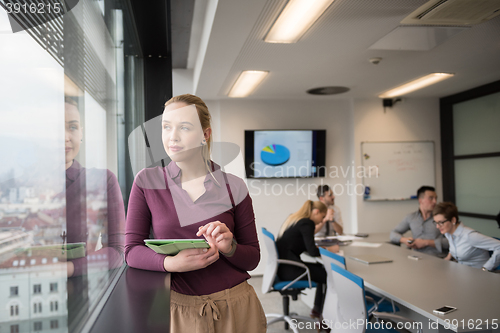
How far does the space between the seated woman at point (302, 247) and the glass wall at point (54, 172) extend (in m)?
2.37

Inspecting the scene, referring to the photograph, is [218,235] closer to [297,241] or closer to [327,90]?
[297,241]

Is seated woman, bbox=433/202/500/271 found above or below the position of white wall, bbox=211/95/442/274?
below

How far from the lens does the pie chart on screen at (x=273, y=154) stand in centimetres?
535

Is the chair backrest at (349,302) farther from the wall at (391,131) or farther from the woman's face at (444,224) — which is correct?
the wall at (391,131)

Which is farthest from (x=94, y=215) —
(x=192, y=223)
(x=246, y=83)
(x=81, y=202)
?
(x=246, y=83)

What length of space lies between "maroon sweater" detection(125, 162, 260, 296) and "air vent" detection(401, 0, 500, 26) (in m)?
2.08

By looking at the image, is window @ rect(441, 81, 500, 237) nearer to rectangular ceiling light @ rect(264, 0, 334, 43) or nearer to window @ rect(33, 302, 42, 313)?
rectangular ceiling light @ rect(264, 0, 334, 43)

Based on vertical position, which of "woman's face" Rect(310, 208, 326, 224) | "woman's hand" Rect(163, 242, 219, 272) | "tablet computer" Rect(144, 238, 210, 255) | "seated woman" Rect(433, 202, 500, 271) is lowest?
"seated woman" Rect(433, 202, 500, 271)

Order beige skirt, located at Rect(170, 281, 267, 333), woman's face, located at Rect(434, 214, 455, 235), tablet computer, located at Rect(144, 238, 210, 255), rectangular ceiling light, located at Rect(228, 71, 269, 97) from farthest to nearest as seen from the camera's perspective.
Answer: rectangular ceiling light, located at Rect(228, 71, 269, 97) → woman's face, located at Rect(434, 214, 455, 235) → beige skirt, located at Rect(170, 281, 267, 333) → tablet computer, located at Rect(144, 238, 210, 255)

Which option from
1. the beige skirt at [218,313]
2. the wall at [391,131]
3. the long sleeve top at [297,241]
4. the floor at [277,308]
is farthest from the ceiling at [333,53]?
the floor at [277,308]

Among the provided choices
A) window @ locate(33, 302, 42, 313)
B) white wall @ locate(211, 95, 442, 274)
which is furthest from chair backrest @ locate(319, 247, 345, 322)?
white wall @ locate(211, 95, 442, 274)

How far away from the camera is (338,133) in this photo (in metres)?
5.62

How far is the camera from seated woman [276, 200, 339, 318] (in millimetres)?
3379

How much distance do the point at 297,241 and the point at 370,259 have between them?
722 mm
